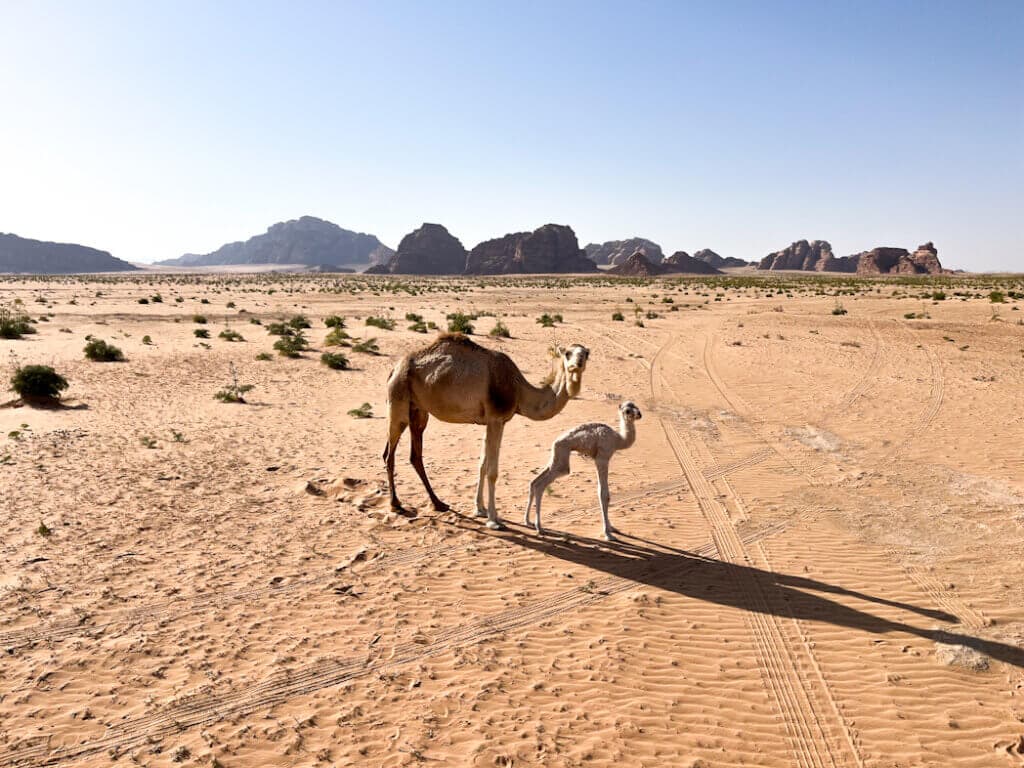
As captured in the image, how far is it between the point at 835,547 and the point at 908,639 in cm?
227

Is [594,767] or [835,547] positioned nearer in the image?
[594,767]

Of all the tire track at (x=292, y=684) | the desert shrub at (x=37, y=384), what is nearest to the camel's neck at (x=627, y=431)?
the tire track at (x=292, y=684)

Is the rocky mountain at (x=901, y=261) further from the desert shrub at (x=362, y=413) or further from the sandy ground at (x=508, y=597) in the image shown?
the desert shrub at (x=362, y=413)

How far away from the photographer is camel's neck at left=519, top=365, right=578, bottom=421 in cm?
827

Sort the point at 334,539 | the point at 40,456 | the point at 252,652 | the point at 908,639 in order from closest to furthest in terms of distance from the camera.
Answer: the point at 252,652
the point at 908,639
the point at 334,539
the point at 40,456

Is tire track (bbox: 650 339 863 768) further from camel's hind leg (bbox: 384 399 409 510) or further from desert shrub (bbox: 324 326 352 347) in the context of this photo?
desert shrub (bbox: 324 326 352 347)

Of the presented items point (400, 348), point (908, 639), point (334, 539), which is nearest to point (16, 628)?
point (334, 539)

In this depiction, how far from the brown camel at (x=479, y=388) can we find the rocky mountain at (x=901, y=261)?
186m

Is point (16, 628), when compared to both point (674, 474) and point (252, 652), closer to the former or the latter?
point (252, 652)

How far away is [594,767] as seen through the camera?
183 inches

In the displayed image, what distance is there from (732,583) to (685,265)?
174858mm

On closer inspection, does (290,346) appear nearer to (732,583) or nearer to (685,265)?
(732,583)

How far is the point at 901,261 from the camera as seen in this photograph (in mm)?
164625

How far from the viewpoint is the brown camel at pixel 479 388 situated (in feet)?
26.9
